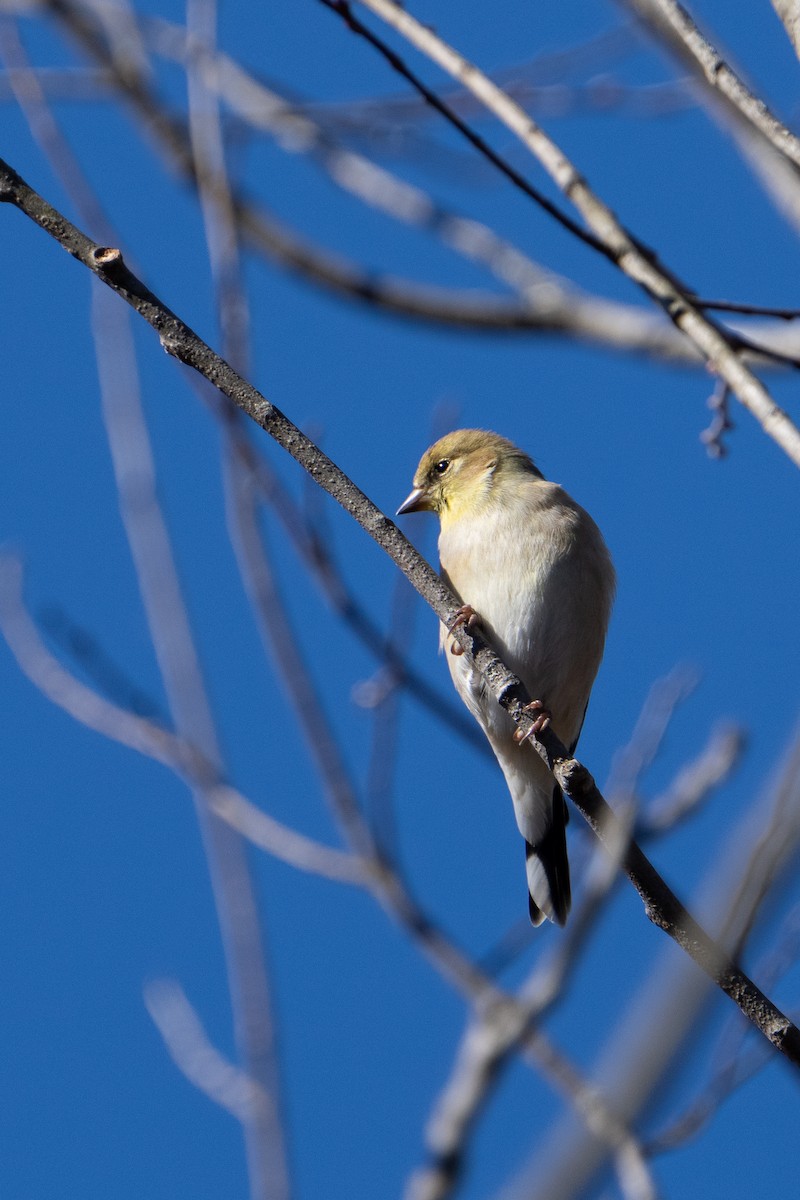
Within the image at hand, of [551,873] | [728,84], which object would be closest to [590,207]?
[728,84]

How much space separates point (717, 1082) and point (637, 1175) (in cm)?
47

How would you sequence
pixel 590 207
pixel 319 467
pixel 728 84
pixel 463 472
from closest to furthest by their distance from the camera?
pixel 319 467 < pixel 728 84 < pixel 590 207 < pixel 463 472

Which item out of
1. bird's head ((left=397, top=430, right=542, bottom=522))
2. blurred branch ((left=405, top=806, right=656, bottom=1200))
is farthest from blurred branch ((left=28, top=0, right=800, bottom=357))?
blurred branch ((left=405, top=806, right=656, bottom=1200))

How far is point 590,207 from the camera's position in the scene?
3.40 metres

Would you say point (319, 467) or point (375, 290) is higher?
point (375, 290)

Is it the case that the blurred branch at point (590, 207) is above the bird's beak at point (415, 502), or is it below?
below

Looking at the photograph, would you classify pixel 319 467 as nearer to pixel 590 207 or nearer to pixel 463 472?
pixel 590 207

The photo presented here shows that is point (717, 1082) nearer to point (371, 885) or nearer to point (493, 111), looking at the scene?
point (371, 885)

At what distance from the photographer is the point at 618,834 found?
238 cm

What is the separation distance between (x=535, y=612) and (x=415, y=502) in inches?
36.6

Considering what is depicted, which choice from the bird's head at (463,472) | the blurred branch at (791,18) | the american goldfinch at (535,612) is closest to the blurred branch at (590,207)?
the blurred branch at (791,18)

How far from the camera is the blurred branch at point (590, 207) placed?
307 cm

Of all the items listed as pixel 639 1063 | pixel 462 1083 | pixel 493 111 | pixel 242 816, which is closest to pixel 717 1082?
pixel 639 1063

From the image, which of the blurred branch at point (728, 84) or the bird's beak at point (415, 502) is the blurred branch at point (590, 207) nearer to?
the blurred branch at point (728, 84)
